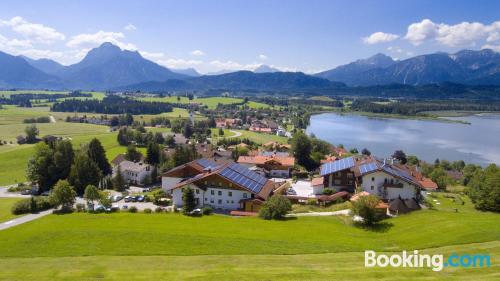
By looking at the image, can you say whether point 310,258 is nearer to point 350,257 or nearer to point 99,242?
point 350,257

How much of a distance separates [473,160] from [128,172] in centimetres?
7204

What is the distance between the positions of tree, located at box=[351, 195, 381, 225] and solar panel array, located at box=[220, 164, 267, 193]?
38.0 ft

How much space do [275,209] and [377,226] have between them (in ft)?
26.2

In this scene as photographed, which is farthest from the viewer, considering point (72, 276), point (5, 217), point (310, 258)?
point (5, 217)

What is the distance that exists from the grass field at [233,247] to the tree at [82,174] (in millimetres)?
15653

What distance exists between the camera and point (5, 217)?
33906 millimetres

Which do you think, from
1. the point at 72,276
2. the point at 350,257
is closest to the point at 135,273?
the point at 72,276

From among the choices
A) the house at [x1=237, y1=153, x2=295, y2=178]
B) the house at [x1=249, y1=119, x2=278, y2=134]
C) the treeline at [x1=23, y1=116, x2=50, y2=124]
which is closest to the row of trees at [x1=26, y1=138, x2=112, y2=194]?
the house at [x1=237, y1=153, x2=295, y2=178]

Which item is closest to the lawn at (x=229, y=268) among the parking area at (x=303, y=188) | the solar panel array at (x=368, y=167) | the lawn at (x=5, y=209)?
the lawn at (x=5, y=209)

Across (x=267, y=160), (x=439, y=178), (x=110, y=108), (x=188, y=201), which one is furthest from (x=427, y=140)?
(x=110, y=108)

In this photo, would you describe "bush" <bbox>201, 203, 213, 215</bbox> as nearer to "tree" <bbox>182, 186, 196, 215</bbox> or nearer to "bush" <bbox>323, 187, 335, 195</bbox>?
"tree" <bbox>182, 186, 196, 215</bbox>

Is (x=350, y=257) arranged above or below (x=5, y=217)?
above

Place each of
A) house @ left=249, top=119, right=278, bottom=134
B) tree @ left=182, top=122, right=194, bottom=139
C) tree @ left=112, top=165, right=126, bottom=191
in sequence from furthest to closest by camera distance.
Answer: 1. house @ left=249, top=119, right=278, bottom=134
2. tree @ left=182, top=122, right=194, bottom=139
3. tree @ left=112, top=165, right=126, bottom=191

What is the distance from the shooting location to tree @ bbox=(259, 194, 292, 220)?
3070 centimetres
